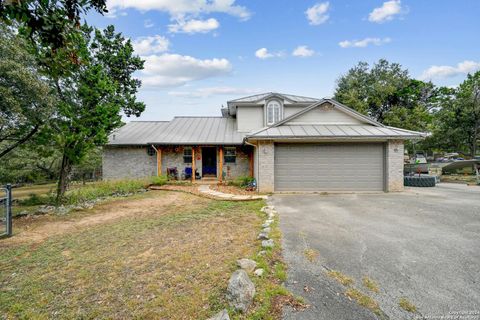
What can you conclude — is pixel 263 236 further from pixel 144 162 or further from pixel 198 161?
pixel 144 162

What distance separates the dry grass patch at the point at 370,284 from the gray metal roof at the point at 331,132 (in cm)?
742

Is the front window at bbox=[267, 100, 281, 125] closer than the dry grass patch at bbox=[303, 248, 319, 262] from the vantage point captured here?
No

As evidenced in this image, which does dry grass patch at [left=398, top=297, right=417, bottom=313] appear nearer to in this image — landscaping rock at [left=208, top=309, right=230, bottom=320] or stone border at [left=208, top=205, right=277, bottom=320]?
stone border at [left=208, top=205, right=277, bottom=320]

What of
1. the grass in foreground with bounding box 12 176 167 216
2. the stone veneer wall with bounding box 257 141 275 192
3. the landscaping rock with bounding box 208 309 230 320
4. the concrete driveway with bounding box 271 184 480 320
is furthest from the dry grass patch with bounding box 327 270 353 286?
the grass in foreground with bounding box 12 176 167 216

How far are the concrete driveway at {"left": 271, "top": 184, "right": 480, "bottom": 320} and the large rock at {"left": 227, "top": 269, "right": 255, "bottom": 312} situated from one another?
450 mm

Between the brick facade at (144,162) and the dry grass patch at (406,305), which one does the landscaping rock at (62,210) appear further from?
the dry grass patch at (406,305)

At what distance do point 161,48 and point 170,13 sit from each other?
453cm

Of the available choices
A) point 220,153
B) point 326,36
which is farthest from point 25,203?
point 326,36

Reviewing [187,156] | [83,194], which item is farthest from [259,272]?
[187,156]

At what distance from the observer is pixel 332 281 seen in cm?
298

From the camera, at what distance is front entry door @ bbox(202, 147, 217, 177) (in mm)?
15383

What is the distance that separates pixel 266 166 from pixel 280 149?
1.10 metres

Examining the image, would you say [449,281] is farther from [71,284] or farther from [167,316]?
[71,284]

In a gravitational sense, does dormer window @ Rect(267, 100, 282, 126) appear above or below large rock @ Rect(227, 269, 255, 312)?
above
